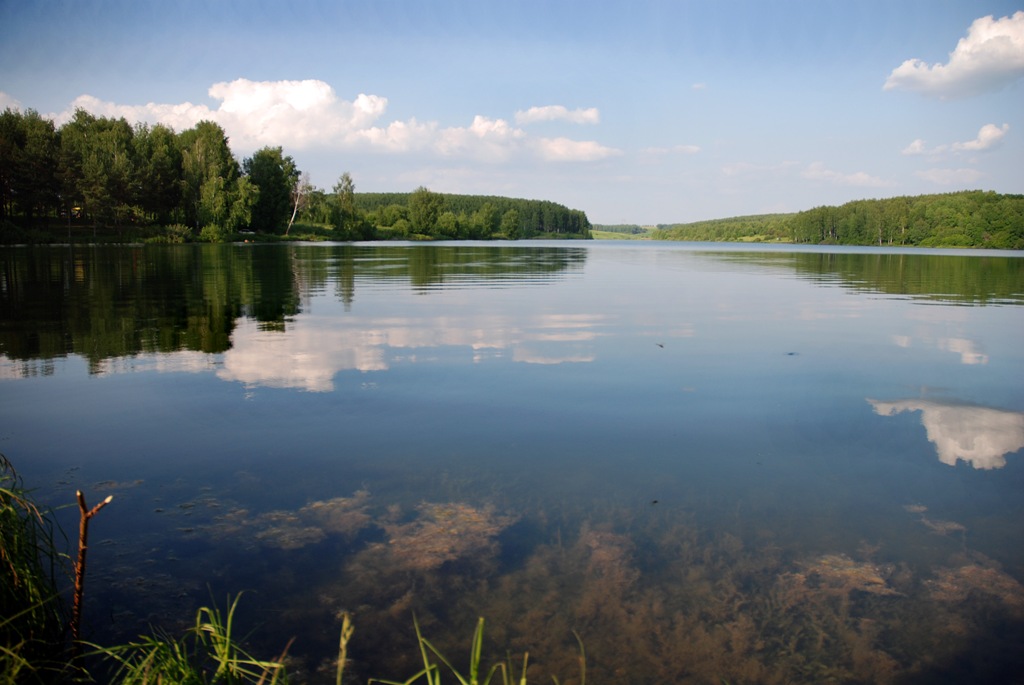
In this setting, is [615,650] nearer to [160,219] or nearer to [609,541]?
[609,541]

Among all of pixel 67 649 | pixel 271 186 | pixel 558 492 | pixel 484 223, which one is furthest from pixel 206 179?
pixel 67 649

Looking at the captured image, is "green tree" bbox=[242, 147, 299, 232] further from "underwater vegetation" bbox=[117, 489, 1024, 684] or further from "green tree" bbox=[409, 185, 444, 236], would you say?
"underwater vegetation" bbox=[117, 489, 1024, 684]

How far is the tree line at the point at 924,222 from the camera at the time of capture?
130 meters

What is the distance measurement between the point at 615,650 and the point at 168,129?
11651 cm

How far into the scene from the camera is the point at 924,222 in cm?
14838

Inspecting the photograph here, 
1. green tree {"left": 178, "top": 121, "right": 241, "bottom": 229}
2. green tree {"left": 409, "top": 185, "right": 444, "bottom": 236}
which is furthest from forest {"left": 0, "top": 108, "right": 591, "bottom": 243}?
green tree {"left": 409, "top": 185, "right": 444, "bottom": 236}

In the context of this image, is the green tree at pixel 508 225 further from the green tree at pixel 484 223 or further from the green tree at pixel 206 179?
the green tree at pixel 206 179

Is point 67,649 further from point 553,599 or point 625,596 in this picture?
point 625,596

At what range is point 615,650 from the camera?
4055mm

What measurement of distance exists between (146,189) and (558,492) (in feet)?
307

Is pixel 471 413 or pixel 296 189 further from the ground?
pixel 296 189

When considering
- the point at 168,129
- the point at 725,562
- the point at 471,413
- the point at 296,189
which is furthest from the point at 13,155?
the point at 725,562

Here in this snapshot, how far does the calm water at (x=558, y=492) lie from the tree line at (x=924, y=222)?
141183 millimetres

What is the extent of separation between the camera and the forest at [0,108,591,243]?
7456 centimetres
